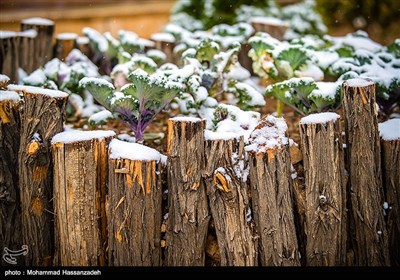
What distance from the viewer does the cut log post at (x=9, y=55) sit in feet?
11.4

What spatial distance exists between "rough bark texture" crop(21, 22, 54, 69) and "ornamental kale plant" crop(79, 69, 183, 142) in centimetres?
119

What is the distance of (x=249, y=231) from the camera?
2.28 m

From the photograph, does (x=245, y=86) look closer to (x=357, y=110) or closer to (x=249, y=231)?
(x=357, y=110)

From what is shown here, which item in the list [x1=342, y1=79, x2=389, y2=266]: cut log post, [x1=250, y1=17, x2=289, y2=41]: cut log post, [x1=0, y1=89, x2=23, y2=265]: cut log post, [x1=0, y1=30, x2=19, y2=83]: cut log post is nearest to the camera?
[x1=342, y1=79, x2=389, y2=266]: cut log post

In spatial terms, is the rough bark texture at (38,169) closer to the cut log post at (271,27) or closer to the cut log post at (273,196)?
the cut log post at (273,196)

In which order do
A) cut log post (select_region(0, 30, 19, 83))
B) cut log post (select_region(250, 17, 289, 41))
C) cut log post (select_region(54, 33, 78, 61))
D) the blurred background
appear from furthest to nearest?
the blurred background → cut log post (select_region(250, 17, 289, 41)) → cut log post (select_region(54, 33, 78, 61)) → cut log post (select_region(0, 30, 19, 83))

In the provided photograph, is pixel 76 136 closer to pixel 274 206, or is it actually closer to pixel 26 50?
pixel 274 206

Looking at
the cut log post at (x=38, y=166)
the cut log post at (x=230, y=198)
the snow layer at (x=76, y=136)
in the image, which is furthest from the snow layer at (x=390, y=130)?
the cut log post at (x=38, y=166)

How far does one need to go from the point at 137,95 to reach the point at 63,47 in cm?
141

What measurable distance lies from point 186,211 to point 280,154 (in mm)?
450

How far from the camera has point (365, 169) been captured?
2.35m

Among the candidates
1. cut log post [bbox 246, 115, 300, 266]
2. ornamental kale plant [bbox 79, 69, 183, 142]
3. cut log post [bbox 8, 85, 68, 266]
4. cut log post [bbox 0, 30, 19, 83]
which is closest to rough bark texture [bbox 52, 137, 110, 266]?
cut log post [bbox 8, 85, 68, 266]

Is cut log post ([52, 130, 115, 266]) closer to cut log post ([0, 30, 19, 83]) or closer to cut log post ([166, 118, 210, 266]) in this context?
cut log post ([166, 118, 210, 266])

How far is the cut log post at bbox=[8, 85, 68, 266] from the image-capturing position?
7.84 ft
